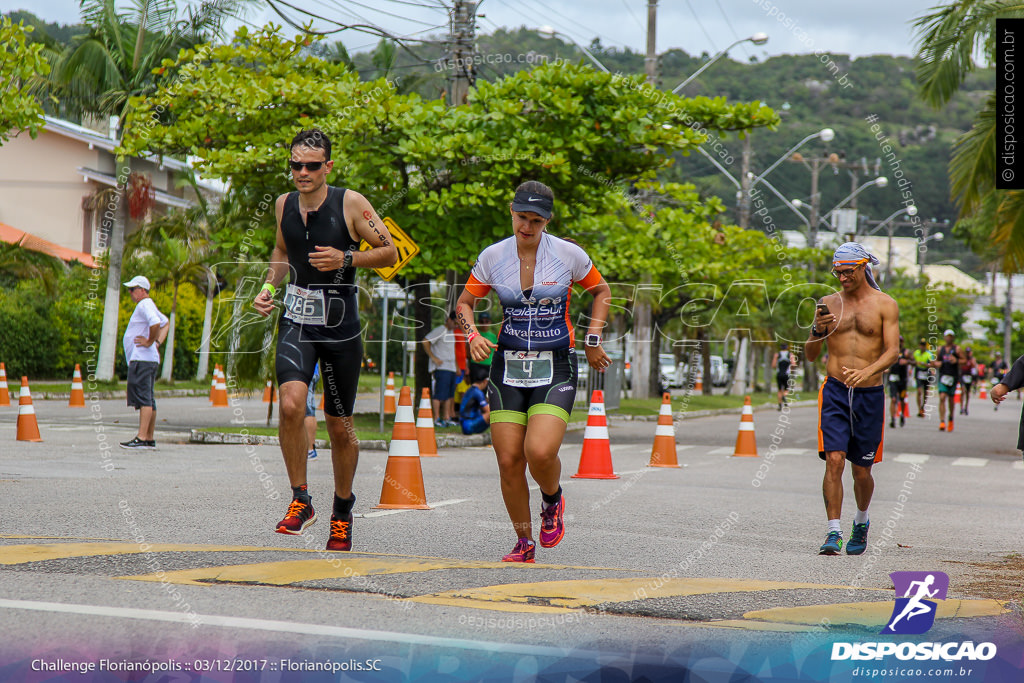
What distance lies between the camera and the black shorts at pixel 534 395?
20.8ft

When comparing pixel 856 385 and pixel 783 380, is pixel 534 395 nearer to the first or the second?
pixel 856 385

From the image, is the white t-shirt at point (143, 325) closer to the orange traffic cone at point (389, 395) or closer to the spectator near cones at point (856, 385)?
the orange traffic cone at point (389, 395)

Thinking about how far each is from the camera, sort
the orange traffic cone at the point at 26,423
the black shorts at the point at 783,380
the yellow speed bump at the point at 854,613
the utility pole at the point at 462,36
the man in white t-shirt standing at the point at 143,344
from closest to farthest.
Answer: the yellow speed bump at the point at 854,613, the man in white t-shirt standing at the point at 143,344, the orange traffic cone at the point at 26,423, the utility pole at the point at 462,36, the black shorts at the point at 783,380

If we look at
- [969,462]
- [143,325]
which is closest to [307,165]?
[143,325]

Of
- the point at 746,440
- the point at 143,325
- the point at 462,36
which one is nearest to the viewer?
the point at 143,325

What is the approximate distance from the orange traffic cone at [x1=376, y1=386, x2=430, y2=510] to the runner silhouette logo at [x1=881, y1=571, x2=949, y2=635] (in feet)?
15.1

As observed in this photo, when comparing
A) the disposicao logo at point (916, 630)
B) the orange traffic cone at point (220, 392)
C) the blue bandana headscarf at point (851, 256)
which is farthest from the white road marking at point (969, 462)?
the orange traffic cone at point (220, 392)

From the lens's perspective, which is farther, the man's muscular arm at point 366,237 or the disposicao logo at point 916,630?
the man's muscular arm at point 366,237

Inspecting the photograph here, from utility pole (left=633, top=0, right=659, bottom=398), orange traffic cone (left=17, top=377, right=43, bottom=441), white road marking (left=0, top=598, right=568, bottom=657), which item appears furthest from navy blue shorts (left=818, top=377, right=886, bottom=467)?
utility pole (left=633, top=0, right=659, bottom=398)

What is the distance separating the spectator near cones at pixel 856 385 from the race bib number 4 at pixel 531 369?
2275 millimetres

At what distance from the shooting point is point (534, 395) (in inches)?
251

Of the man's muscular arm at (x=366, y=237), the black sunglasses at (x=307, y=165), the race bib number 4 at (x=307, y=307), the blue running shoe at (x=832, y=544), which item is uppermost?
the black sunglasses at (x=307, y=165)

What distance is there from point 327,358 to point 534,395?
44.2 inches

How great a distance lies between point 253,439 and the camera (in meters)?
16.0
